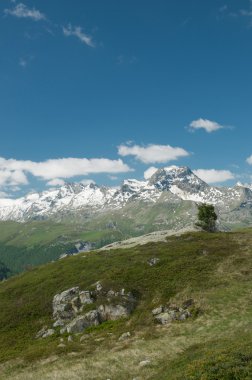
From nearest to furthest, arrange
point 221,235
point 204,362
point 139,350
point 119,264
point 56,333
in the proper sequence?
point 204,362 → point 139,350 → point 56,333 → point 119,264 → point 221,235

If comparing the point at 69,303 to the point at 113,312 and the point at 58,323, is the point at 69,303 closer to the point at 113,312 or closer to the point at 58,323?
the point at 58,323

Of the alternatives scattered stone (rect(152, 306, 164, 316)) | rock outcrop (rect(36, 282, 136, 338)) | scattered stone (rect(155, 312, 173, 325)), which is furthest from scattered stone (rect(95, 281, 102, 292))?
scattered stone (rect(155, 312, 173, 325))

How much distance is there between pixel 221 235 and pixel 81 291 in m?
45.3

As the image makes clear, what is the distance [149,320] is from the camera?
56562 mm

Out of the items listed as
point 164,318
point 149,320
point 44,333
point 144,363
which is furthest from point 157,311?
point 144,363

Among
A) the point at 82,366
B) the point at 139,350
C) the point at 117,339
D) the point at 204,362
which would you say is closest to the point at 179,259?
the point at 117,339

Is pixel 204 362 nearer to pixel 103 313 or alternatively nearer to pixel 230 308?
pixel 230 308

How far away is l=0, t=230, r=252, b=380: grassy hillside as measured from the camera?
36312mm

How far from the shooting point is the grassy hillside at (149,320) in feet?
119

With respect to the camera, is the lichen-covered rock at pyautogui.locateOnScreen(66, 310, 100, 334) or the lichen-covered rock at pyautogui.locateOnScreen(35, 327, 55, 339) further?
the lichen-covered rock at pyautogui.locateOnScreen(35, 327, 55, 339)

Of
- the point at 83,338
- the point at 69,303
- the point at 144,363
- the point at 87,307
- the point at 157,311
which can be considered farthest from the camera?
the point at 69,303

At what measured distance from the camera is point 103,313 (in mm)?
63062

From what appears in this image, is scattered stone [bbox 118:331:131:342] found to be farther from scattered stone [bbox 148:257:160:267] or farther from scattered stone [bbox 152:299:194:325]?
scattered stone [bbox 148:257:160:267]

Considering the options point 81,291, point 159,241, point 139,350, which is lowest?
point 139,350
